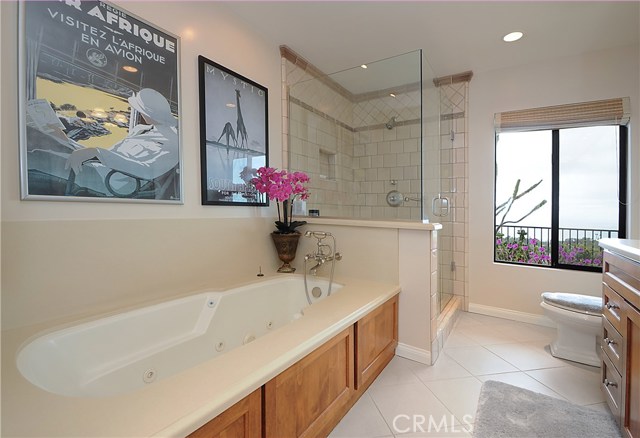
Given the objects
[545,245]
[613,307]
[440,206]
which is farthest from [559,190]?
[613,307]

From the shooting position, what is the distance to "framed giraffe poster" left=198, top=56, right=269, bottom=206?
6.49 feet

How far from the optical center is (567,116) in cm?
263

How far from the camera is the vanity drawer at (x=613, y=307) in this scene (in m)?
1.35

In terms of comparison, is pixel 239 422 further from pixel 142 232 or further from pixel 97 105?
pixel 97 105

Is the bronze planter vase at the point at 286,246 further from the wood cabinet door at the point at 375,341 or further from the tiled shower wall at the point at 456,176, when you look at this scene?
the tiled shower wall at the point at 456,176

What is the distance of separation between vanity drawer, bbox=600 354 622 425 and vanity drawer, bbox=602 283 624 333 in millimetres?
229

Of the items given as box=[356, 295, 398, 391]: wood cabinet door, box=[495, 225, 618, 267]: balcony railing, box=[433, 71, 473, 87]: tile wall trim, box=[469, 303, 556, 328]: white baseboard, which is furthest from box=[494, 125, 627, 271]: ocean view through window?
box=[356, 295, 398, 391]: wood cabinet door

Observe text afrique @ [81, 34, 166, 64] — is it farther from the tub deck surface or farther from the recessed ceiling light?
the recessed ceiling light

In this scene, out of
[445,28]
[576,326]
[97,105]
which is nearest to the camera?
[97,105]

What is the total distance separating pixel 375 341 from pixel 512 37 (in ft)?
8.96

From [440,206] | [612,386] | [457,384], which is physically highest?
[440,206]

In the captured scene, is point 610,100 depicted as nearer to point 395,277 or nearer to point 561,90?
point 561,90

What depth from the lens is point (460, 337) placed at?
8.00 feet

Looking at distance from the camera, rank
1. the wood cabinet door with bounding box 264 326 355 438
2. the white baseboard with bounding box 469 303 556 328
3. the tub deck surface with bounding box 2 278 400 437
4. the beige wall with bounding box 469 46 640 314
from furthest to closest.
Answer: the white baseboard with bounding box 469 303 556 328
the beige wall with bounding box 469 46 640 314
the wood cabinet door with bounding box 264 326 355 438
the tub deck surface with bounding box 2 278 400 437
